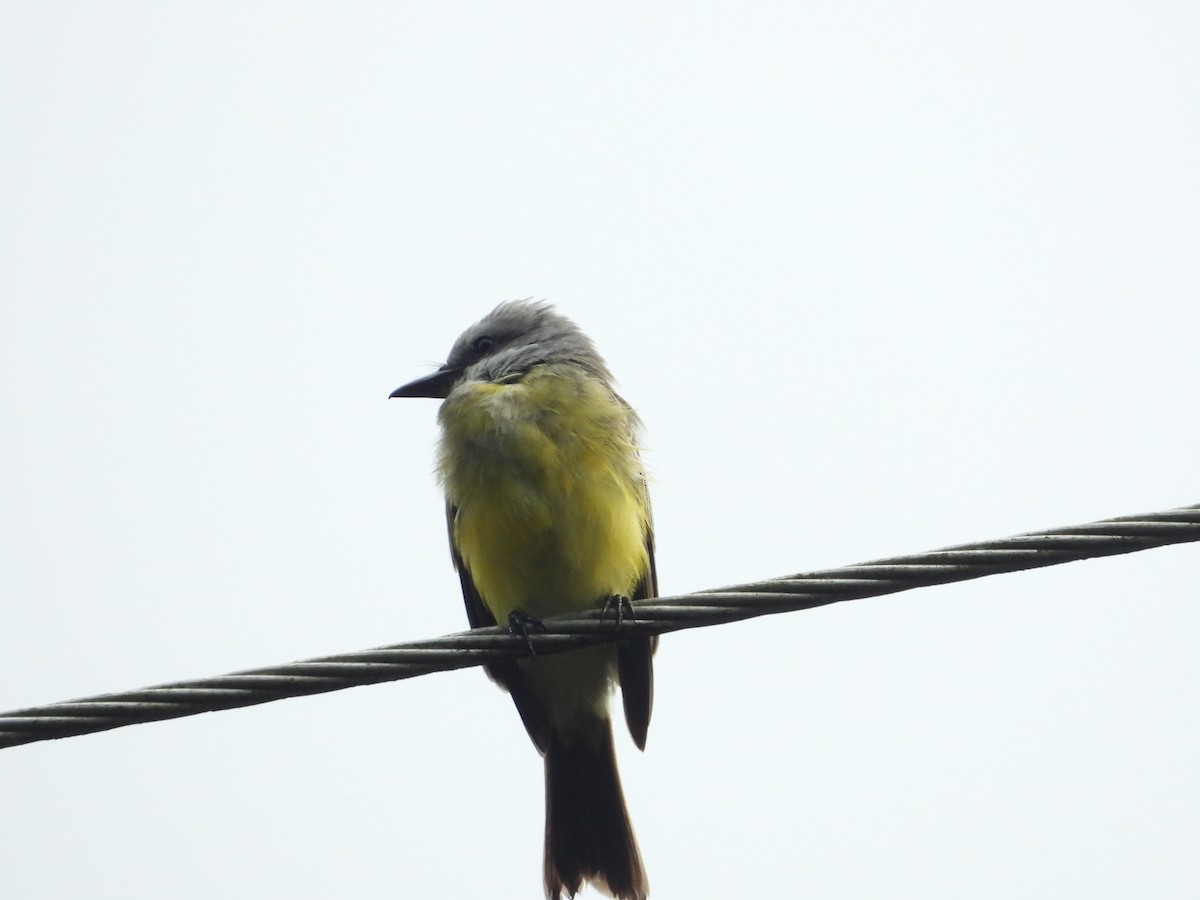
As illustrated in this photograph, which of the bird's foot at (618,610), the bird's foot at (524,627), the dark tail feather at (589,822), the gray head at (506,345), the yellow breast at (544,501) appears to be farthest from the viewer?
the gray head at (506,345)

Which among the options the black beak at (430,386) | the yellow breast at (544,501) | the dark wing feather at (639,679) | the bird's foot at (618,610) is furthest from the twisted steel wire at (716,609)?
the black beak at (430,386)

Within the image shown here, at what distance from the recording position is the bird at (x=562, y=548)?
4.70m

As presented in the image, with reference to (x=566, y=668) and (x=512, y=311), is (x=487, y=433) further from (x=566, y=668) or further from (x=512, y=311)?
(x=512, y=311)

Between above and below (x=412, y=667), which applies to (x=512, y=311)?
above

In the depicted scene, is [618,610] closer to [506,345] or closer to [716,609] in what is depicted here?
[716,609]

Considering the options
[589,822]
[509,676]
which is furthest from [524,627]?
[589,822]

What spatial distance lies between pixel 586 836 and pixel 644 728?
1.81 ft

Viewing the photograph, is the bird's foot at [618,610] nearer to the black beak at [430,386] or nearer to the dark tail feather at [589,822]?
the dark tail feather at [589,822]

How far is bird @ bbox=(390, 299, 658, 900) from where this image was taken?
4.70 m

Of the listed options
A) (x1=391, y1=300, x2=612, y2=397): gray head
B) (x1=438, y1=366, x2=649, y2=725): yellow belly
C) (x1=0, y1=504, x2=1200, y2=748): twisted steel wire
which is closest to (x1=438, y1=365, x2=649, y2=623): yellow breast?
(x1=438, y1=366, x2=649, y2=725): yellow belly

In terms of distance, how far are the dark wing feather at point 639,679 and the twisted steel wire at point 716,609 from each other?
169cm

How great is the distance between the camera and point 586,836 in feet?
17.8

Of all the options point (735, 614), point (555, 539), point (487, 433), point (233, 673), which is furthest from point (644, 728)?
point (233, 673)

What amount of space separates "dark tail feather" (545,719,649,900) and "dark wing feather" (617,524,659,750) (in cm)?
30
